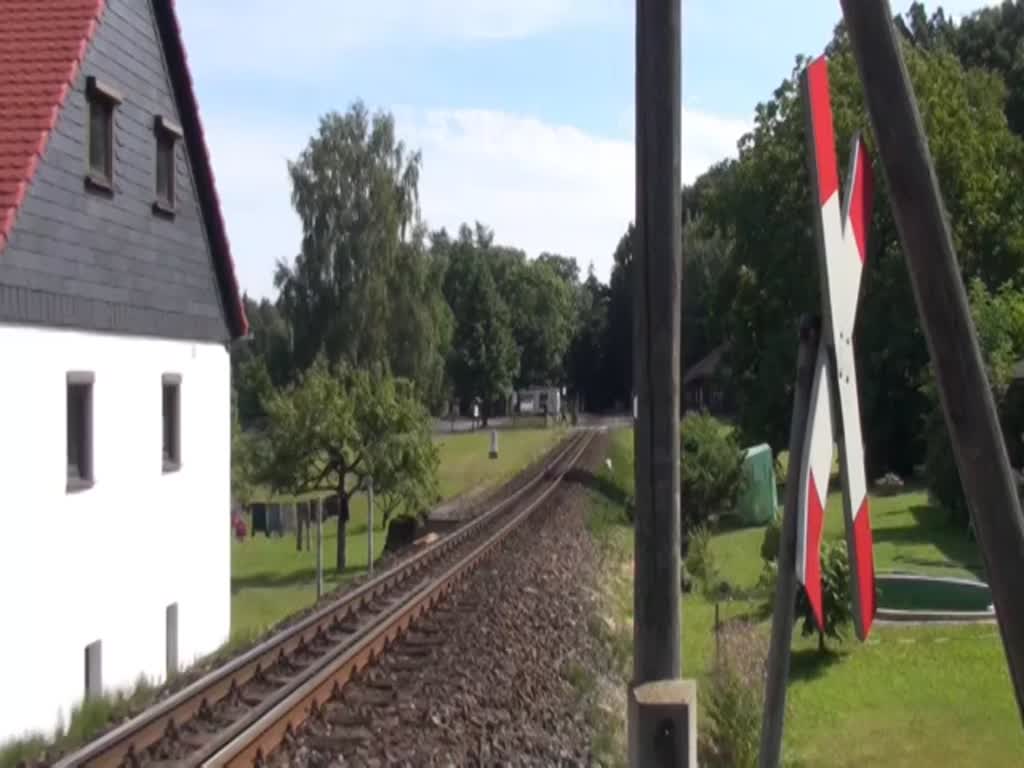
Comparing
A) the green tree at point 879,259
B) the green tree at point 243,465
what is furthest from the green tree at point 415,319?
the green tree at point 243,465

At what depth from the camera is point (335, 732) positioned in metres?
11.2

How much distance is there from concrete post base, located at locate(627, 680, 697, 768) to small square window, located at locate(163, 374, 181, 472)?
15.4 meters

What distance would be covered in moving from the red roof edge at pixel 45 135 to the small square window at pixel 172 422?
4701mm

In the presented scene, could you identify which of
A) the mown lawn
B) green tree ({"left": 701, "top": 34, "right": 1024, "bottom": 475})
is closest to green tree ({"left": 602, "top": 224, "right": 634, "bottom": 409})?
green tree ({"left": 701, "top": 34, "right": 1024, "bottom": 475})

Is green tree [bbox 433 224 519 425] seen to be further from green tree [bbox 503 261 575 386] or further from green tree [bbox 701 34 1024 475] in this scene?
green tree [bbox 701 34 1024 475]

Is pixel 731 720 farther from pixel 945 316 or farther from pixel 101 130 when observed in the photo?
pixel 101 130

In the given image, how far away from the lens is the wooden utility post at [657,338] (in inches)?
209

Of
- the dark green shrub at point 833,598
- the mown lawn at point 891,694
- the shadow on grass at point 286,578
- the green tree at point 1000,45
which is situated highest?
the green tree at point 1000,45

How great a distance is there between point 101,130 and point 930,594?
41.1ft

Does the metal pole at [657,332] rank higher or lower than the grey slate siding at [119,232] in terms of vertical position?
lower

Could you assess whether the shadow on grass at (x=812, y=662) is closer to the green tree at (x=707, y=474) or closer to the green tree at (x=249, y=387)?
the green tree at (x=707, y=474)

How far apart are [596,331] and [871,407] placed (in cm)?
8194

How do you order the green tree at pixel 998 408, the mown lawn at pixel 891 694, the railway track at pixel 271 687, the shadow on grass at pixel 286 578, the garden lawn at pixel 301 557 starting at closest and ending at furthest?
the railway track at pixel 271 687
the mown lawn at pixel 891 694
the garden lawn at pixel 301 557
the green tree at pixel 998 408
the shadow on grass at pixel 286 578

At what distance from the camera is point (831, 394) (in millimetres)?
3500
